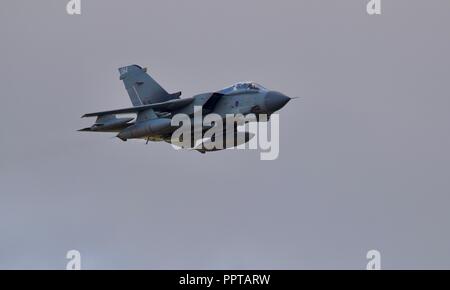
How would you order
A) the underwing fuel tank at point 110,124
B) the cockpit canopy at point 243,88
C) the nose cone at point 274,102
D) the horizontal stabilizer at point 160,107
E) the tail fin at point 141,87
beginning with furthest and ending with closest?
the tail fin at point 141,87 < the underwing fuel tank at point 110,124 < the horizontal stabilizer at point 160,107 < the cockpit canopy at point 243,88 < the nose cone at point 274,102

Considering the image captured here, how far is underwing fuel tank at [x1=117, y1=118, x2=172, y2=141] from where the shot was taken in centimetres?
5341

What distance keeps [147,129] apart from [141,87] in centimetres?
611

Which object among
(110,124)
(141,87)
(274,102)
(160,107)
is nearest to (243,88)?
(274,102)

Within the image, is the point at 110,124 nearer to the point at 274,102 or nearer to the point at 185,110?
the point at 185,110

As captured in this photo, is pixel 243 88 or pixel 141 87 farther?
pixel 141 87

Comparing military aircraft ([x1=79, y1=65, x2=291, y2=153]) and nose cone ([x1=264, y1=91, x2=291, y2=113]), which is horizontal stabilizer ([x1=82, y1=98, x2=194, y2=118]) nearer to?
military aircraft ([x1=79, y1=65, x2=291, y2=153])

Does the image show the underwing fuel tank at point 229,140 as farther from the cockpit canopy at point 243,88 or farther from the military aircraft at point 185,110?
the cockpit canopy at point 243,88

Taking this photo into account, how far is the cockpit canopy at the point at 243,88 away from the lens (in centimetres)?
5416

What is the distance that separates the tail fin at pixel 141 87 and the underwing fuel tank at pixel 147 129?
4.28 metres

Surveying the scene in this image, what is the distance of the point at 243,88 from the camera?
54.5m

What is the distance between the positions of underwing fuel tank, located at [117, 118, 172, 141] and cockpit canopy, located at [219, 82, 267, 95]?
3319 mm

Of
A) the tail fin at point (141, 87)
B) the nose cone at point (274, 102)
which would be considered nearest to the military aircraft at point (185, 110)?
the nose cone at point (274, 102)
